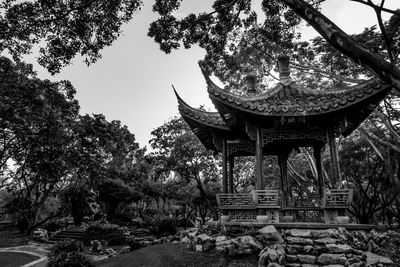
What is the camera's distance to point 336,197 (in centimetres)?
746

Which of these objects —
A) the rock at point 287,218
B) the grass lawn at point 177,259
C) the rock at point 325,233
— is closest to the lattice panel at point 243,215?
the grass lawn at point 177,259

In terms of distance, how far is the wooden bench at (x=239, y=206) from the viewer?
26.9 feet

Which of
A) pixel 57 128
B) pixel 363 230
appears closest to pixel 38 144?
pixel 57 128

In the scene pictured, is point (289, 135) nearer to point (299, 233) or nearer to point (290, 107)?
point (290, 107)

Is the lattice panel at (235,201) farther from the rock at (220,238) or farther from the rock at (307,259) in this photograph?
the rock at (307,259)

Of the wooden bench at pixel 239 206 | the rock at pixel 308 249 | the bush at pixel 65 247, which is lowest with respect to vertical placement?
the bush at pixel 65 247

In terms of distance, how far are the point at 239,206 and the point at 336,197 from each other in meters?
2.82

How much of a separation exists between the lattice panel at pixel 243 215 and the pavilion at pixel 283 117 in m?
0.03

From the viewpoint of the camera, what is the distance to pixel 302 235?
6527 millimetres

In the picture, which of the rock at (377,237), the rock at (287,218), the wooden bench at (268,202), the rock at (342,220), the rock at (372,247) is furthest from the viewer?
the rock at (287,218)

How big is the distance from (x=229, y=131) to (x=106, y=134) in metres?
9.33

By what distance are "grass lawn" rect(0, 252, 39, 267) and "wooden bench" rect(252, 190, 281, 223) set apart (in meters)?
10.8

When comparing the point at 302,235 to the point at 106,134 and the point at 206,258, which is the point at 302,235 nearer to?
the point at 206,258

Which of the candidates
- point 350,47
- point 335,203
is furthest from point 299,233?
point 350,47
